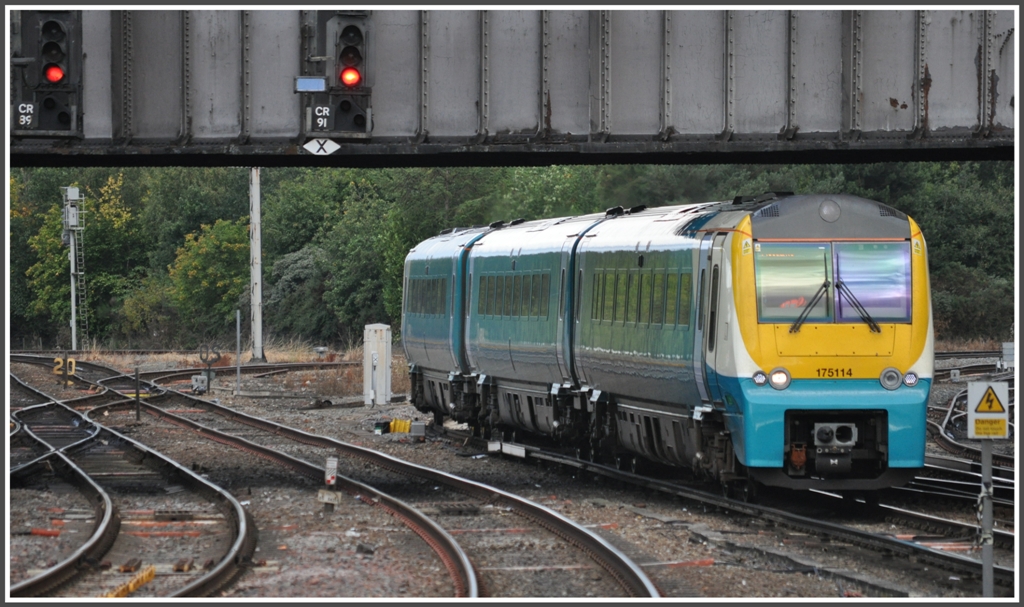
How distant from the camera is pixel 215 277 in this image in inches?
2953

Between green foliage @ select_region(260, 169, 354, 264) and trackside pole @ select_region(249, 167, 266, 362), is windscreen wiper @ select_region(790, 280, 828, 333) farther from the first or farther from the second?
green foliage @ select_region(260, 169, 354, 264)

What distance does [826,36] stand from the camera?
1719 cm

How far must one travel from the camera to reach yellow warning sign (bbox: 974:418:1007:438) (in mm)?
11164

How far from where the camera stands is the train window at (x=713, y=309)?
15.6 meters

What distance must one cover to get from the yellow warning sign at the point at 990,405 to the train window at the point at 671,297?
5.76 m

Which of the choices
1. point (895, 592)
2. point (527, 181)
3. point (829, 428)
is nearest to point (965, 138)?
point (829, 428)

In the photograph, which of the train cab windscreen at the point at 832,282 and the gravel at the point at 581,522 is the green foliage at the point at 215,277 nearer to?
the gravel at the point at 581,522

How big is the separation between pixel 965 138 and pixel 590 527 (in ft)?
20.0

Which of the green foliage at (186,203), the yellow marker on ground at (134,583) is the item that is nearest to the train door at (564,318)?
the yellow marker on ground at (134,583)

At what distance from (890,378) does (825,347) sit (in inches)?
27.9

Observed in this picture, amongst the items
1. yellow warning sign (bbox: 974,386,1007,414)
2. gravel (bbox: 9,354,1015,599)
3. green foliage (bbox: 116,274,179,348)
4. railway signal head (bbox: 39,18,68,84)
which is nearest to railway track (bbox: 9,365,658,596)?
gravel (bbox: 9,354,1015,599)

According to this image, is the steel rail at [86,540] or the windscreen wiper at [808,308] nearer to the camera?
the steel rail at [86,540]

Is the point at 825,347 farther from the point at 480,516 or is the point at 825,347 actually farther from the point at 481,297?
the point at 481,297

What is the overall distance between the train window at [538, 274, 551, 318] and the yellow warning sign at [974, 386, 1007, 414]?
10.2 metres
